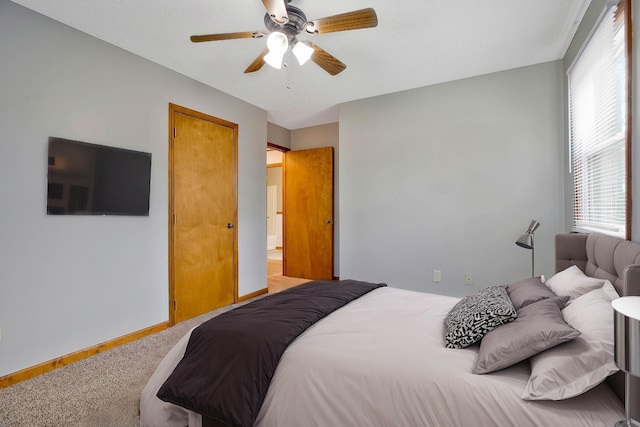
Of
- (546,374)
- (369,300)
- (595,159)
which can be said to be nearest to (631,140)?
(595,159)

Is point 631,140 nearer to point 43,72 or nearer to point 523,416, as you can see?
point 523,416

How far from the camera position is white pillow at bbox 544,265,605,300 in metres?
1.53

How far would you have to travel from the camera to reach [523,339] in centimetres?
114

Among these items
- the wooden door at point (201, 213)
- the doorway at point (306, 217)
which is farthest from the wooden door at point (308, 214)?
the wooden door at point (201, 213)

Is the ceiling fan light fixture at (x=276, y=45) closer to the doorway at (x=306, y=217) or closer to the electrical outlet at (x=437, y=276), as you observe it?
the electrical outlet at (x=437, y=276)

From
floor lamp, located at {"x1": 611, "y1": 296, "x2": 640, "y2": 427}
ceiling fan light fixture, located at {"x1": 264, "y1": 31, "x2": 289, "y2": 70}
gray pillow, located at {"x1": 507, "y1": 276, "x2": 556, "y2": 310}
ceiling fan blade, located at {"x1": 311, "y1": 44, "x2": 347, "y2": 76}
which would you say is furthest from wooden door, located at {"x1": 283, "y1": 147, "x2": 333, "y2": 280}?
floor lamp, located at {"x1": 611, "y1": 296, "x2": 640, "y2": 427}

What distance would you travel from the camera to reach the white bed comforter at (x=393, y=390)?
1019 mm

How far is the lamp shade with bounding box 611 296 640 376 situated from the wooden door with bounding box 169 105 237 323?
3.26 m

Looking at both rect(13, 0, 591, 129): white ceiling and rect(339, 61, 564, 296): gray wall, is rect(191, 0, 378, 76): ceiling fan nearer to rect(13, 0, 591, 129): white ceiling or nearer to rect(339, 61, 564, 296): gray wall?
rect(13, 0, 591, 129): white ceiling

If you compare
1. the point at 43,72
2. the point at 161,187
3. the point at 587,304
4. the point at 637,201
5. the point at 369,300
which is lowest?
the point at 369,300

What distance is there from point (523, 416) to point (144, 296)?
2.99 metres

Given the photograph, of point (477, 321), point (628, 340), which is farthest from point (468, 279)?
point (628, 340)

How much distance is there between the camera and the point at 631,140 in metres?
1.59

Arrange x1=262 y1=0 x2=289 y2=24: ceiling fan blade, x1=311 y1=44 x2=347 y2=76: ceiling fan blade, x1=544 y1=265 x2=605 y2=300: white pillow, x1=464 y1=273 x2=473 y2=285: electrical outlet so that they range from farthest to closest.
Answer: x1=464 y1=273 x2=473 y2=285: electrical outlet
x1=311 y1=44 x2=347 y2=76: ceiling fan blade
x1=262 y1=0 x2=289 y2=24: ceiling fan blade
x1=544 y1=265 x2=605 y2=300: white pillow
